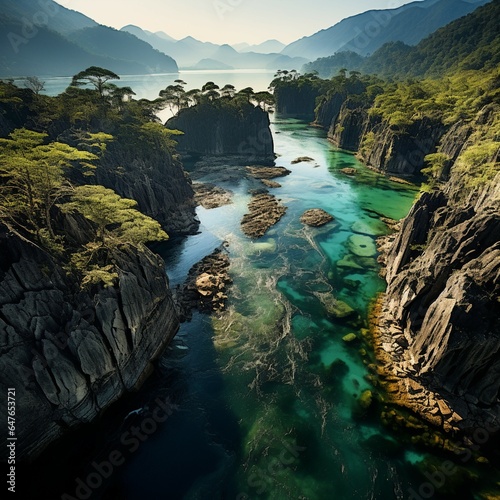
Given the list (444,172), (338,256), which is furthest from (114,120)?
(444,172)

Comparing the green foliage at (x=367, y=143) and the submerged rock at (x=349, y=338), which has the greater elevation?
the green foliage at (x=367, y=143)

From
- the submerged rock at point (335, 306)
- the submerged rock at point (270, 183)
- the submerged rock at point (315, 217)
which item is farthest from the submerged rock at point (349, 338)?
the submerged rock at point (270, 183)

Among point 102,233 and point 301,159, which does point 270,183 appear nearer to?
point 301,159

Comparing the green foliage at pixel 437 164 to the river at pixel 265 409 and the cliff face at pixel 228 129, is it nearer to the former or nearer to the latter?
the river at pixel 265 409

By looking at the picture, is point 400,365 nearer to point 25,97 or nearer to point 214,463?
point 214,463

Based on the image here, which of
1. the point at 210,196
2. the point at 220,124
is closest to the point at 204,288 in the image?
the point at 210,196

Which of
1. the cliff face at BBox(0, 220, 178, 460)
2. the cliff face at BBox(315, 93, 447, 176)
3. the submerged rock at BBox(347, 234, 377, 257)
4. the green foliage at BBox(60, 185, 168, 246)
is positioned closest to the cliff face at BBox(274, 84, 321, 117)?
the cliff face at BBox(315, 93, 447, 176)

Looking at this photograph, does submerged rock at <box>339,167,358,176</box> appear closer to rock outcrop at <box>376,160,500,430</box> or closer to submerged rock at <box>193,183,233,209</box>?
submerged rock at <box>193,183,233,209</box>
